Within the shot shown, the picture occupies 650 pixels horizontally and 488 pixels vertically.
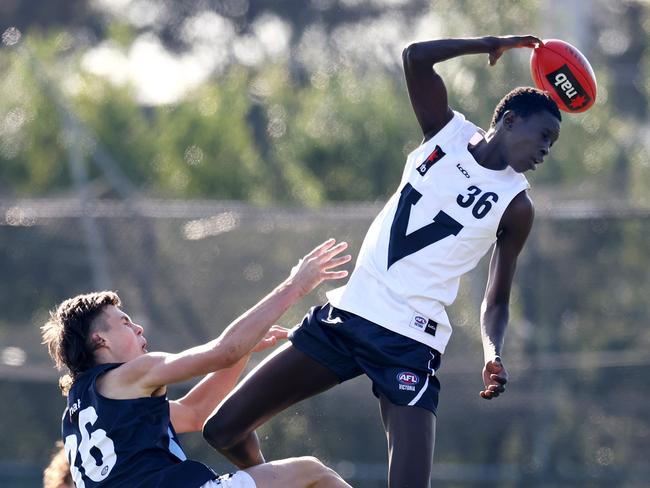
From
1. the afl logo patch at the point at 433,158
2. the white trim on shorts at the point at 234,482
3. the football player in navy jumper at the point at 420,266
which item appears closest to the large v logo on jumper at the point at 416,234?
the football player in navy jumper at the point at 420,266

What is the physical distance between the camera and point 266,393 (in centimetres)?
520

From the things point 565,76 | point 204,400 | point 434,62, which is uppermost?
point 434,62

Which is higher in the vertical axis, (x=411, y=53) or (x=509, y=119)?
(x=411, y=53)

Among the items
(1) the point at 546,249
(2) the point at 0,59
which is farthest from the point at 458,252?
(2) the point at 0,59

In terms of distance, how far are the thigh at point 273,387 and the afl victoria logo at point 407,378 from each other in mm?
298

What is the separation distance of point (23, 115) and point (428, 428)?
9.10 meters

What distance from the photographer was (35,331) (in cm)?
1044

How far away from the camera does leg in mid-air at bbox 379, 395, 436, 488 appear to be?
4965 millimetres

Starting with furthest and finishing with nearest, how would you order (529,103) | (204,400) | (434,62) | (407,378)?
(204,400), (529,103), (434,62), (407,378)

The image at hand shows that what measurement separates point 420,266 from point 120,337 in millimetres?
1256

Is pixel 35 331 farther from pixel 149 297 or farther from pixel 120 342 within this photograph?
pixel 120 342

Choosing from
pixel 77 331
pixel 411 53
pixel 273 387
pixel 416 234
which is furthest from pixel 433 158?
pixel 77 331

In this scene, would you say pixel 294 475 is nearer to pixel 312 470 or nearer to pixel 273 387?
pixel 312 470

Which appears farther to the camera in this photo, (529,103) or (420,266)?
(529,103)
